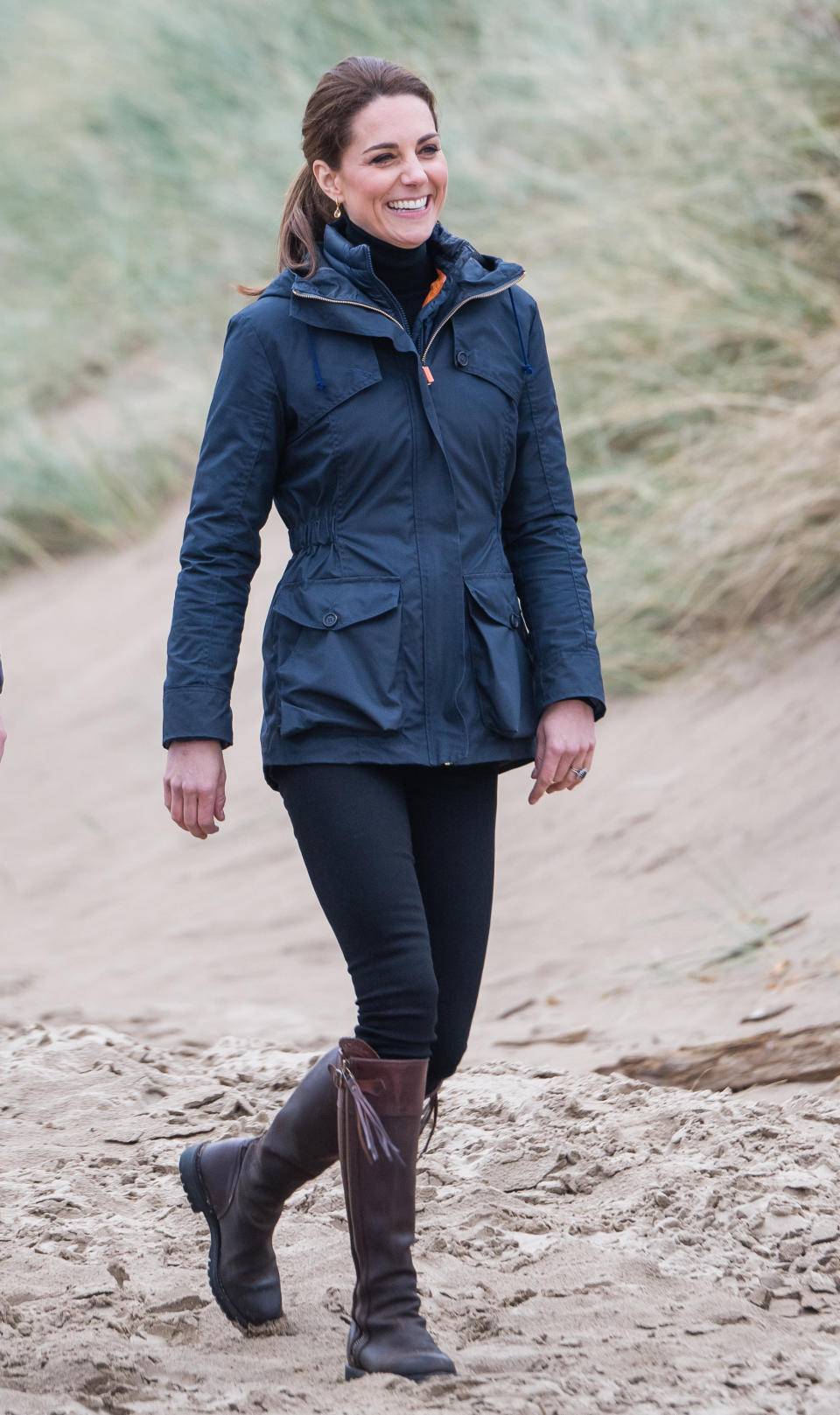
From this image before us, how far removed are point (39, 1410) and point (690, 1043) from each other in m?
2.15

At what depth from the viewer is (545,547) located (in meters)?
2.76

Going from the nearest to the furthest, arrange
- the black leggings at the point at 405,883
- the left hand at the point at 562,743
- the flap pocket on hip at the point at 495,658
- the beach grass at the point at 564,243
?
the black leggings at the point at 405,883 < the flap pocket on hip at the point at 495,658 < the left hand at the point at 562,743 < the beach grass at the point at 564,243

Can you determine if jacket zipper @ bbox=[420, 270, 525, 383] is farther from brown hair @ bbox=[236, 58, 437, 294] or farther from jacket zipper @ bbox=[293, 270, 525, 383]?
brown hair @ bbox=[236, 58, 437, 294]

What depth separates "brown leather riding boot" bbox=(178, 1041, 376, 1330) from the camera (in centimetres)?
265

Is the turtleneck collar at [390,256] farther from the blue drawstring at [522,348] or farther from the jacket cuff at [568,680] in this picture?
the jacket cuff at [568,680]

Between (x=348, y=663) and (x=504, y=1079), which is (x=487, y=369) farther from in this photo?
(x=504, y=1079)

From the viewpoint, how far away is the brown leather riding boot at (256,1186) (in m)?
2.65

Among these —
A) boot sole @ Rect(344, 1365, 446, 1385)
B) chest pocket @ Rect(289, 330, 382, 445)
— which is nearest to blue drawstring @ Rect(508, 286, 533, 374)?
chest pocket @ Rect(289, 330, 382, 445)

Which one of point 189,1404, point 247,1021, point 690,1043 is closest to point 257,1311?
point 189,1404

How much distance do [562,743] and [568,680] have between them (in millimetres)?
97

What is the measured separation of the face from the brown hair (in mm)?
23

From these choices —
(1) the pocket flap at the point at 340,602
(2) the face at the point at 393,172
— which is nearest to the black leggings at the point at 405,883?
(1) the pocket flap at the point at 340,602

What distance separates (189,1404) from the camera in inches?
99.0

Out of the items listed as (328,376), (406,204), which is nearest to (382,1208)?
(328,376)
